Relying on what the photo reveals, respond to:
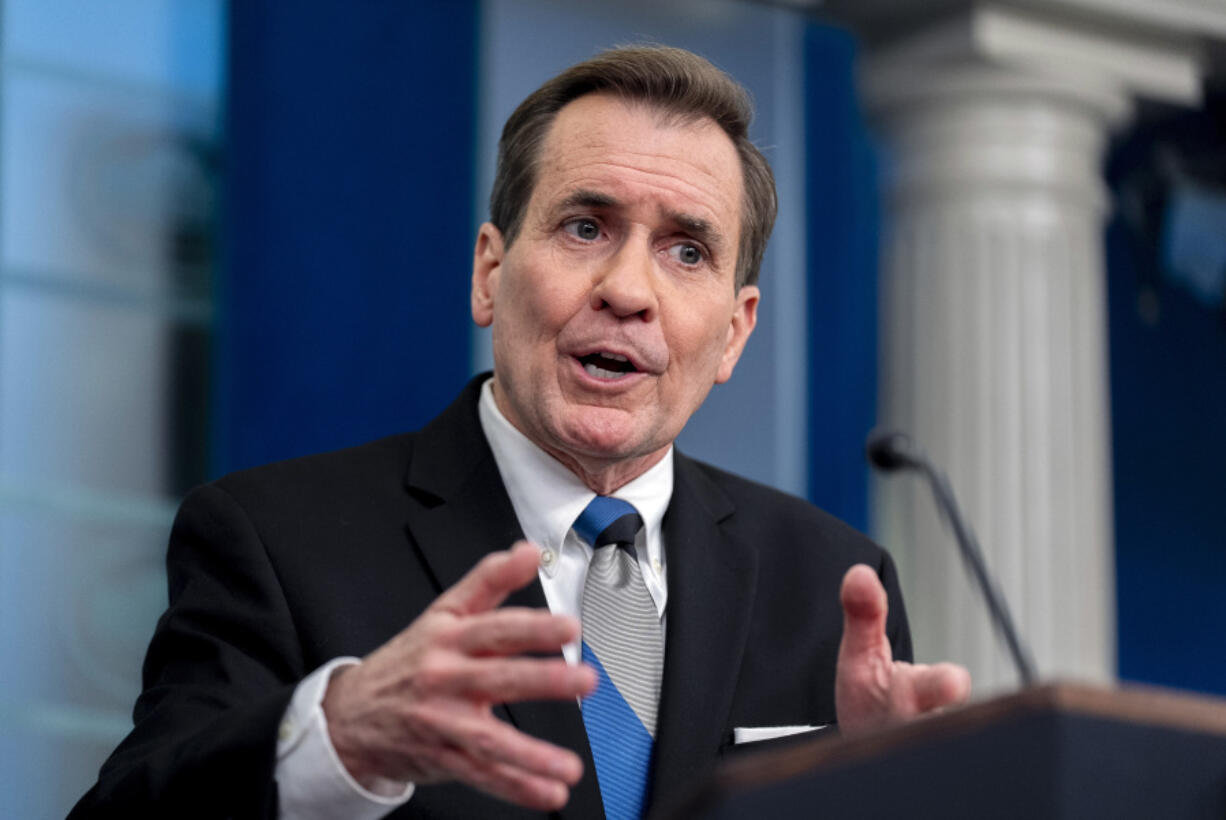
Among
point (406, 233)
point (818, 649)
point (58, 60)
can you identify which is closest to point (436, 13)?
point (406, 233)

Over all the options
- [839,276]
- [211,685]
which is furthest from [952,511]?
[839,276]

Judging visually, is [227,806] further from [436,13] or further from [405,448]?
[436,13]

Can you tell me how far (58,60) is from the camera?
3.12m

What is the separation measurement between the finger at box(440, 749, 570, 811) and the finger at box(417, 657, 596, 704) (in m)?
0.04

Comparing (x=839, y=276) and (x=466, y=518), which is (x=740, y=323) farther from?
(x=839, y=276)

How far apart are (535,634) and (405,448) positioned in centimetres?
84

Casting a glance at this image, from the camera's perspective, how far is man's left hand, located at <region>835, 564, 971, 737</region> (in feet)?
4.33

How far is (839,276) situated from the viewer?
161 inches

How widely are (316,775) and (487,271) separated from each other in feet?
2.85

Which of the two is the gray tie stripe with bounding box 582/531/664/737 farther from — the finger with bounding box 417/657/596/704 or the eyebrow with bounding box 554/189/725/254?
the finger with bounding box 417/657/596/704

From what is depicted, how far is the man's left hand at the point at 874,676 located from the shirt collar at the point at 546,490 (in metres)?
0.46

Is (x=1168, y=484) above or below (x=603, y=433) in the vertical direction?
below

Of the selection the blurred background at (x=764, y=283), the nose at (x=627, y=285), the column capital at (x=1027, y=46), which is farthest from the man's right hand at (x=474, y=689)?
the column capital at (x=1027, y=46)

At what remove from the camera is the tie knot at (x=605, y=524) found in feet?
5.85
